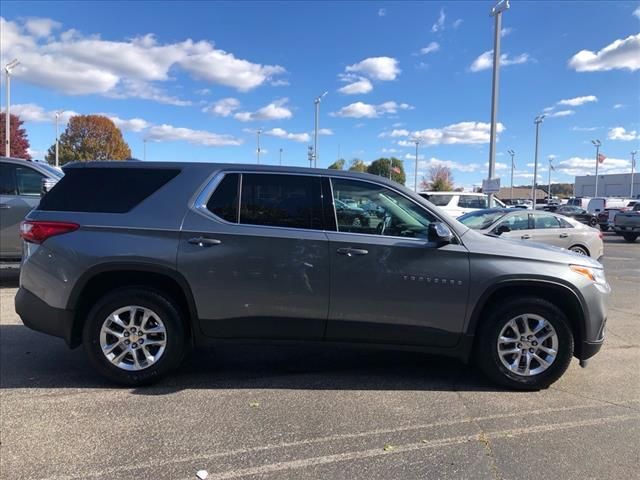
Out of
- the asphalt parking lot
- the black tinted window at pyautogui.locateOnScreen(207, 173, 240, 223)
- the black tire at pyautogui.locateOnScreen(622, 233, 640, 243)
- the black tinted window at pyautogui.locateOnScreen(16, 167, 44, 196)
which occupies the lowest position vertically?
the asphalt parking lot

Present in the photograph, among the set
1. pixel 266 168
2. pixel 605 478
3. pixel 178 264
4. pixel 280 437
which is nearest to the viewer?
pixel 605 478

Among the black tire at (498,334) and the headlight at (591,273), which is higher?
the headlight at (591,273)

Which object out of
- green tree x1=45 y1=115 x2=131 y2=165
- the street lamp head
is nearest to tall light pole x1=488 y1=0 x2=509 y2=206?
the street lamp head

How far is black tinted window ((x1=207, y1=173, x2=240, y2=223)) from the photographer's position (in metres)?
4.25

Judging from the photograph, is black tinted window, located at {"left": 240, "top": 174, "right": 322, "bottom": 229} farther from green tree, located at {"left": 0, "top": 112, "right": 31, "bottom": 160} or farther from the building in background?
the building in background

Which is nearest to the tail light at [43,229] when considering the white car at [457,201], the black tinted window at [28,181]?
the black tinted window at [28,181]

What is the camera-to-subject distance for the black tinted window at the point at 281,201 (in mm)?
4234

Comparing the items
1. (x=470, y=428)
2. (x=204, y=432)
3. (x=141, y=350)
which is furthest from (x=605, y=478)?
(x=141, y=350)

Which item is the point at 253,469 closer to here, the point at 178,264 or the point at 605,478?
the point at 178,264

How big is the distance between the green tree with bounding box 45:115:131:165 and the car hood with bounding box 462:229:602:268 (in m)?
72.2

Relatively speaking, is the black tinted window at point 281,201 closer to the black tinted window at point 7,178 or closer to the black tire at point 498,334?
the black tire at point 498,334

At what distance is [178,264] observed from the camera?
13.5ft

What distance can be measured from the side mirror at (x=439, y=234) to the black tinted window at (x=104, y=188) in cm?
216

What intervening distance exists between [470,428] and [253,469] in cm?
154
